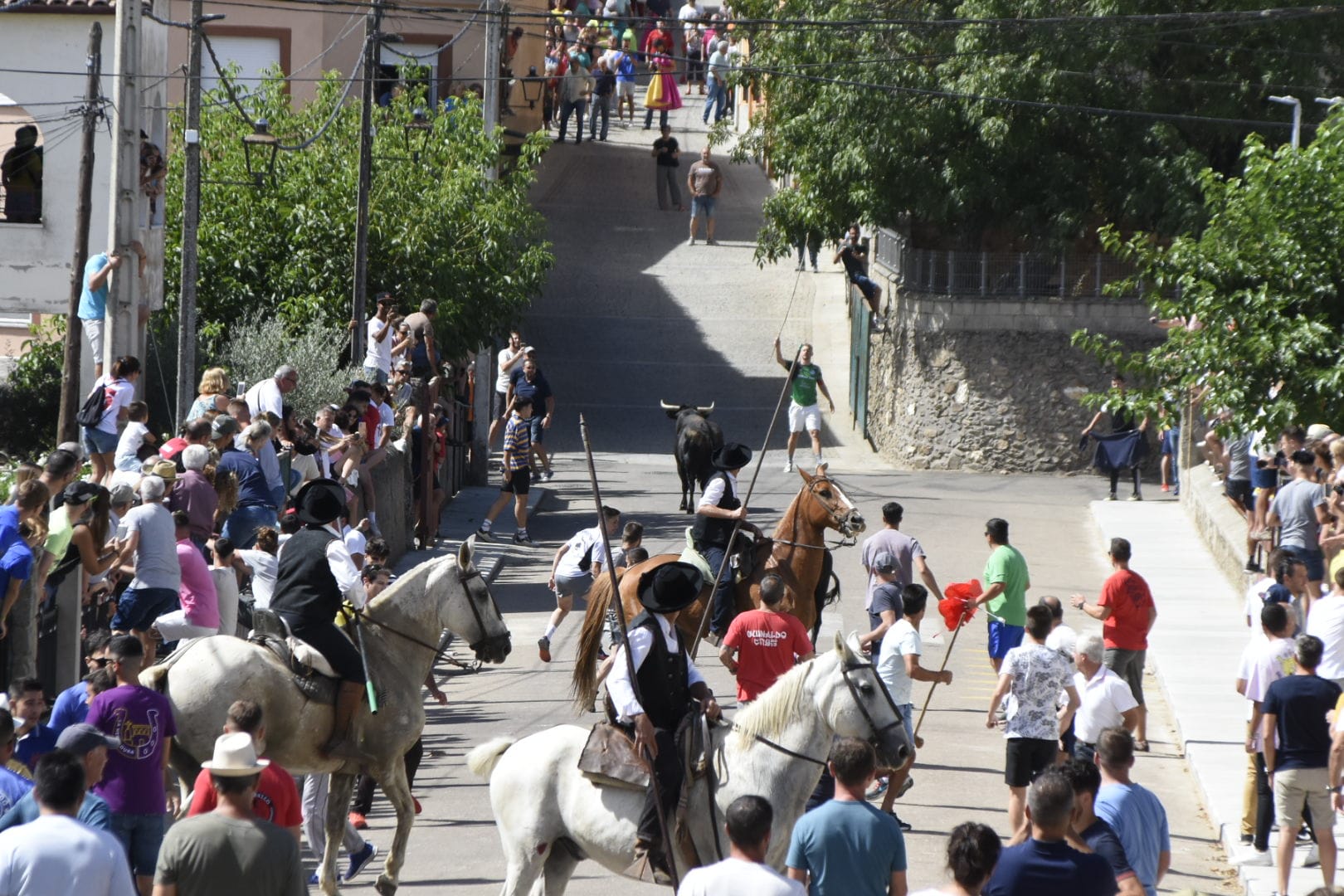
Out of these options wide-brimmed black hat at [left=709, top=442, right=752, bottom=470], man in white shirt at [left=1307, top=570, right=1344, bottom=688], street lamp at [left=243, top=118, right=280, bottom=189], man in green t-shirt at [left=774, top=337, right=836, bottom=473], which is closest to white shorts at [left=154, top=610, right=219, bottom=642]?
→ wide-brimmed black hat at [left=709, top=442, right=752, bottom=470]

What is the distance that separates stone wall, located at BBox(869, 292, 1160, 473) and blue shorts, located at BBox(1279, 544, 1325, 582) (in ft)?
44.5

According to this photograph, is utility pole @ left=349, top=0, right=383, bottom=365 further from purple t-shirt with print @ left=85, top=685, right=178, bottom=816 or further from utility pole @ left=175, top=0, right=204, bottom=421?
purple t-shirt with print @ left=85, top=685, right=178, bottom=816

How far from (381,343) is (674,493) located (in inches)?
209

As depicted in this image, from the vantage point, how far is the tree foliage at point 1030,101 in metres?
29.4

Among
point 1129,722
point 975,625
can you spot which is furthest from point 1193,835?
point 975,625

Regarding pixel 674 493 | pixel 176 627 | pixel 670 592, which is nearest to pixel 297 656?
pixel 176 627

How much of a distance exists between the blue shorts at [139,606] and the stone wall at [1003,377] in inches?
803

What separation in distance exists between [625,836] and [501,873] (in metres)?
2.14

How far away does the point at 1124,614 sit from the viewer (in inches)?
601

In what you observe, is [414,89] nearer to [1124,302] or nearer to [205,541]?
[1124,302]

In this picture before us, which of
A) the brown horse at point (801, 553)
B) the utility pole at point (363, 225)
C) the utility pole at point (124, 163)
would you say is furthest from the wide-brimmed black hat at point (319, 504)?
the utility pole at point (363, 225)

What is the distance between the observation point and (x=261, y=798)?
876 centimetres

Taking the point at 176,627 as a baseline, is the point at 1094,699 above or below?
below

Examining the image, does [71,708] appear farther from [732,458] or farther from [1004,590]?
[732,458]
